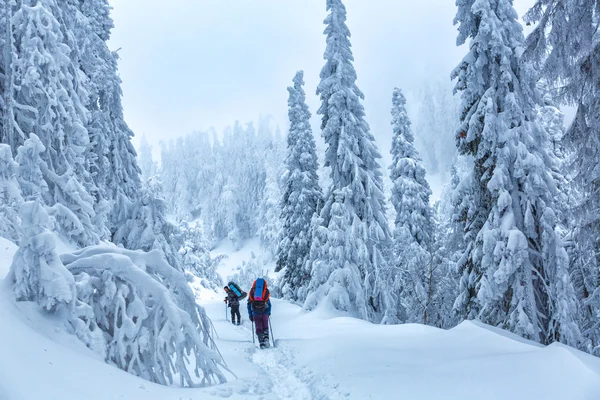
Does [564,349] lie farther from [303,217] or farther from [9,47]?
[303,217]

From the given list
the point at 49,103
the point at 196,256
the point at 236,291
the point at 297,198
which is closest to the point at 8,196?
the point at 49,103

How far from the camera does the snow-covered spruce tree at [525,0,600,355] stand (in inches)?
302

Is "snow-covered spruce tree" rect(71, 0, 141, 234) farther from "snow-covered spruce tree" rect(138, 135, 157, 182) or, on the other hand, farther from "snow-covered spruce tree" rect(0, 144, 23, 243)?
"snow-covered spruce tree" rect(138, 135, 157, 182)

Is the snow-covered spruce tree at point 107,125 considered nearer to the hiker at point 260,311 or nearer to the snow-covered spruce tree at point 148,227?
the snow-covered spruce tree at point 148,227

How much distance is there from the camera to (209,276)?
155 ft

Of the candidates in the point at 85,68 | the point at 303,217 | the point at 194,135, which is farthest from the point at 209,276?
the point at 194,135

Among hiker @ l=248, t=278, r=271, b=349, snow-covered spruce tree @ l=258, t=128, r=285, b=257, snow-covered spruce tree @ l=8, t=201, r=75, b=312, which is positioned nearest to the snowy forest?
snow-covered spruce tree @ l=8, t=201, r=75, b=312

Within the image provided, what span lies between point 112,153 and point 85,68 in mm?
4519

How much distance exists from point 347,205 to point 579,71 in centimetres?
1450

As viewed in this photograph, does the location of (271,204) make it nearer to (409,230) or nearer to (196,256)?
(196,256)

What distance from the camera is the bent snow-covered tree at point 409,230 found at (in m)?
24.1

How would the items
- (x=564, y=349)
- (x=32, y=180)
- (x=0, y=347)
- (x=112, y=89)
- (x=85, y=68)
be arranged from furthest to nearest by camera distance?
(x=112, y=89), (x=85, y=68), (x=32, y=180), (x=564, y=349), (x=0, y=347)

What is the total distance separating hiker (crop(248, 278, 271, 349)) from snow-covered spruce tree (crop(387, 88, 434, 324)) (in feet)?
37.7

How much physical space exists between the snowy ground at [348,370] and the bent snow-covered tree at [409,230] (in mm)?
14002
